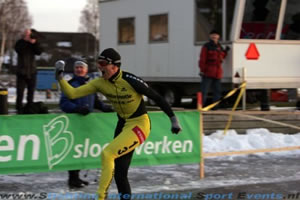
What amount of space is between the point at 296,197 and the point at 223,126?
442 centimetres

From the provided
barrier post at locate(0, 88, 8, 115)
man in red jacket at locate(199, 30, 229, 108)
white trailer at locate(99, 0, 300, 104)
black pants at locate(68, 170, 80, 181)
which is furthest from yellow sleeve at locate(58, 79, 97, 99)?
white trailer at locate(99, 0, 300, 104)

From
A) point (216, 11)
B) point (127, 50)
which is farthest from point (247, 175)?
point (127, 50)

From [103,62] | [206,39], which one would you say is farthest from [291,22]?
[103,62]

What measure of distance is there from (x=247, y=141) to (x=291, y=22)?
16.7 feet

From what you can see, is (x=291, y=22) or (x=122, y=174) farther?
(x=291, y=22)

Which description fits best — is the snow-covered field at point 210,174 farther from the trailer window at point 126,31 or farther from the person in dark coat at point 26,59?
the trailer window at point 126,31

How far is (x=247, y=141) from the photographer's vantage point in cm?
987

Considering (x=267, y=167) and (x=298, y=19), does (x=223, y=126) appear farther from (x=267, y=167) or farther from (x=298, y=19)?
(x=298, y=19)

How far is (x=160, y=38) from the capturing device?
1437 cm

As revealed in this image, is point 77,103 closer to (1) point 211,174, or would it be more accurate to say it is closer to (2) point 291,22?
(1) point 211,174

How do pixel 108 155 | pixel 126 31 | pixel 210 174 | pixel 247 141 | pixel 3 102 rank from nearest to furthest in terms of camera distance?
pixel 108 155, pixel 3 102, pixel 210 174, pixel 247 141, pixel 126 31

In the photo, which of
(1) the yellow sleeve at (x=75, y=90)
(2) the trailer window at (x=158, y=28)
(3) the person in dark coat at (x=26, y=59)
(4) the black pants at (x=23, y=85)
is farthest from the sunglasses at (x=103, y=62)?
(2) the trailer window at (x=158, y=28)

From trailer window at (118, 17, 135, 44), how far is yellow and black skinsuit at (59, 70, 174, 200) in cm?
967

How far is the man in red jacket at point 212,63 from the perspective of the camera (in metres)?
11.7
